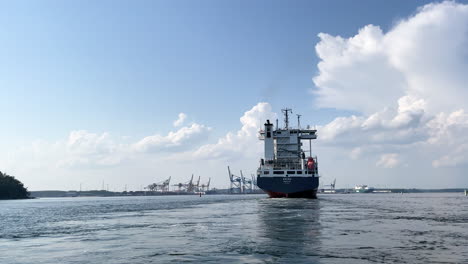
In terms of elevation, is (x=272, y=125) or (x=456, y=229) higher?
(x=272, y=125)

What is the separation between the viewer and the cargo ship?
111688 millimetres

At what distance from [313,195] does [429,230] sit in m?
86.4

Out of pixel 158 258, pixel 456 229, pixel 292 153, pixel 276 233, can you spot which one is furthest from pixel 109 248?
pixel 292 153

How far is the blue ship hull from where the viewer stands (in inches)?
4368

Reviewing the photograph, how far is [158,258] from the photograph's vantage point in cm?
2192

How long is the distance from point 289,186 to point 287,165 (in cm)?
1226

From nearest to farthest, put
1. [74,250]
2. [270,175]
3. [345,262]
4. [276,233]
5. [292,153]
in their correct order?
[345,262] → [74,250] → [276,233] → [270,175] → [292,153]

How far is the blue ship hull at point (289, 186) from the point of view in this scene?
11094 cm

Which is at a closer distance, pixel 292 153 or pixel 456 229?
pixel 456 229

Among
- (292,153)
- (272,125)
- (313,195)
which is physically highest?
(272,125)

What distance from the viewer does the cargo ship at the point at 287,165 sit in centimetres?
11169

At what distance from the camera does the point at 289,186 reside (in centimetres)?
11069

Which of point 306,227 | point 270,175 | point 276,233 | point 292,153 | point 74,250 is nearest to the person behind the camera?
point 74,250

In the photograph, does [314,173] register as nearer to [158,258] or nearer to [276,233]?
[276,233]
